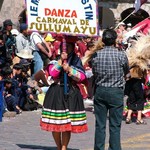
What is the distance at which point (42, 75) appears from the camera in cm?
986

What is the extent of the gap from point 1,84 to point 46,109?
3738 millimetres

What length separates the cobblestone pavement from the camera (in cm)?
1068

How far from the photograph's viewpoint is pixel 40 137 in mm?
11523

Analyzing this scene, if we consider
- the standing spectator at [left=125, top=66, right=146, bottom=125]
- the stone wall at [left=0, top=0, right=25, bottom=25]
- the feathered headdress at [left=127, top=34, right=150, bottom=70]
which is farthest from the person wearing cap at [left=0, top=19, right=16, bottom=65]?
the stone wall at [left=0, top=0, right=25, bottom=25]

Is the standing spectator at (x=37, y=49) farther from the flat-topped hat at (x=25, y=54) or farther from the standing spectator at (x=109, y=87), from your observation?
the standing spectator at (x=109, y=87)

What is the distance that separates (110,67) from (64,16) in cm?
Answer: 97

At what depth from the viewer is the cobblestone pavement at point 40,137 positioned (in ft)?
35.0

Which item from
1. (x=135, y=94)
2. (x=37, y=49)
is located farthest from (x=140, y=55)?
(x=37, y=49)

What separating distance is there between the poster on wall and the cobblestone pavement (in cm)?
201

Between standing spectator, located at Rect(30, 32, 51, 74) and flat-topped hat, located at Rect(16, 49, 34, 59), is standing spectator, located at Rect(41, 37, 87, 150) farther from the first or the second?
standing spectator, located at Rect(30, 32, 51, 74)

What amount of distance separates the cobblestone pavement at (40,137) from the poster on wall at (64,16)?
201 cm

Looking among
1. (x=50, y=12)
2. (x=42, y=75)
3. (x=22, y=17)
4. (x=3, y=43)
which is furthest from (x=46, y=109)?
(x=22, y=17)

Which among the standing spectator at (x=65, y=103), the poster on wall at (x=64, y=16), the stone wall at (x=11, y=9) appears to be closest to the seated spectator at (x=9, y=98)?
the standing spectator at (x=65, y=103)

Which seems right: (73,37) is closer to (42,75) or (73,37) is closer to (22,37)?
(42,75)
